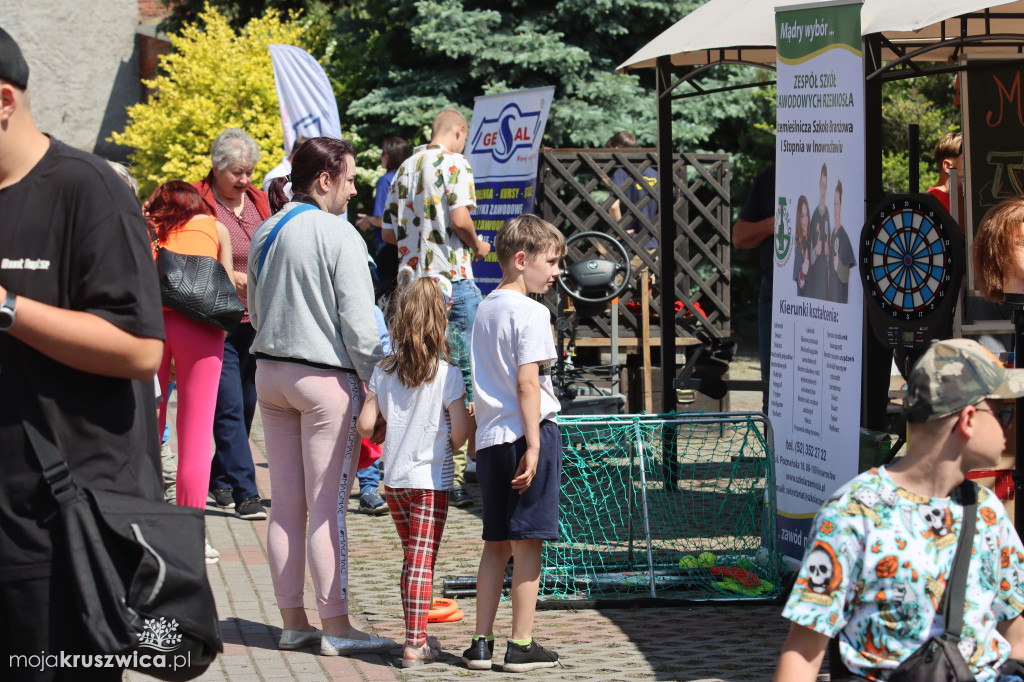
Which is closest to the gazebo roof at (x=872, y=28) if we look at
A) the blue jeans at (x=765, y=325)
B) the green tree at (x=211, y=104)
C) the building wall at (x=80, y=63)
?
the blue jeans at (x=765, y=325)

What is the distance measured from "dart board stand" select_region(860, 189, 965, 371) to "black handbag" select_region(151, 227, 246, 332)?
10.5ft

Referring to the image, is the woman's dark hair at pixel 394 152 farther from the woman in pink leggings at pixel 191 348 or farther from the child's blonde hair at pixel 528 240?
the child's blonde hair at pixel 528 240

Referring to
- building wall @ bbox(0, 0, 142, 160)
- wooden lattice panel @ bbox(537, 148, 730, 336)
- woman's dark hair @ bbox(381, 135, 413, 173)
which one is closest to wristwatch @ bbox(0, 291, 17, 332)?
woman's dark hair @ bbox(381, 135, 413, 173)

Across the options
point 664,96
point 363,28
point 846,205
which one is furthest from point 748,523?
point 363,28

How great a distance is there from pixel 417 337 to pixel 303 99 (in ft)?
19.7

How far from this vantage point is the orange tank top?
6371 millimetres

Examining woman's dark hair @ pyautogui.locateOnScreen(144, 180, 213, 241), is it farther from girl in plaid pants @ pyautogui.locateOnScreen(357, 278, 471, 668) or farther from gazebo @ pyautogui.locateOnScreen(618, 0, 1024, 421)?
gazebo @ pyautogui.locateOnScreen(618, 0, 1024, 421)

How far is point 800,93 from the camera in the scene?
18.3ft

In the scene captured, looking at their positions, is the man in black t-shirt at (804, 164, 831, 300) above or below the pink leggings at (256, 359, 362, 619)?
above

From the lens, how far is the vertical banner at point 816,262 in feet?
16.9

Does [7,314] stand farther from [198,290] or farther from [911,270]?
[198,290]

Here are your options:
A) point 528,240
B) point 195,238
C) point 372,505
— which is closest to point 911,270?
point 528,240

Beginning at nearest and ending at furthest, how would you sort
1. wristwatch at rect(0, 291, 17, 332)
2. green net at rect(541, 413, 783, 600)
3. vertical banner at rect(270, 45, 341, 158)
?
wristwatch at rect(0, 291, 17, 332)
green net at rect(541, 413, 783, 600)
vertical banner at rect(270, 45, 341, 158)

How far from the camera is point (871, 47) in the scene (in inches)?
216
